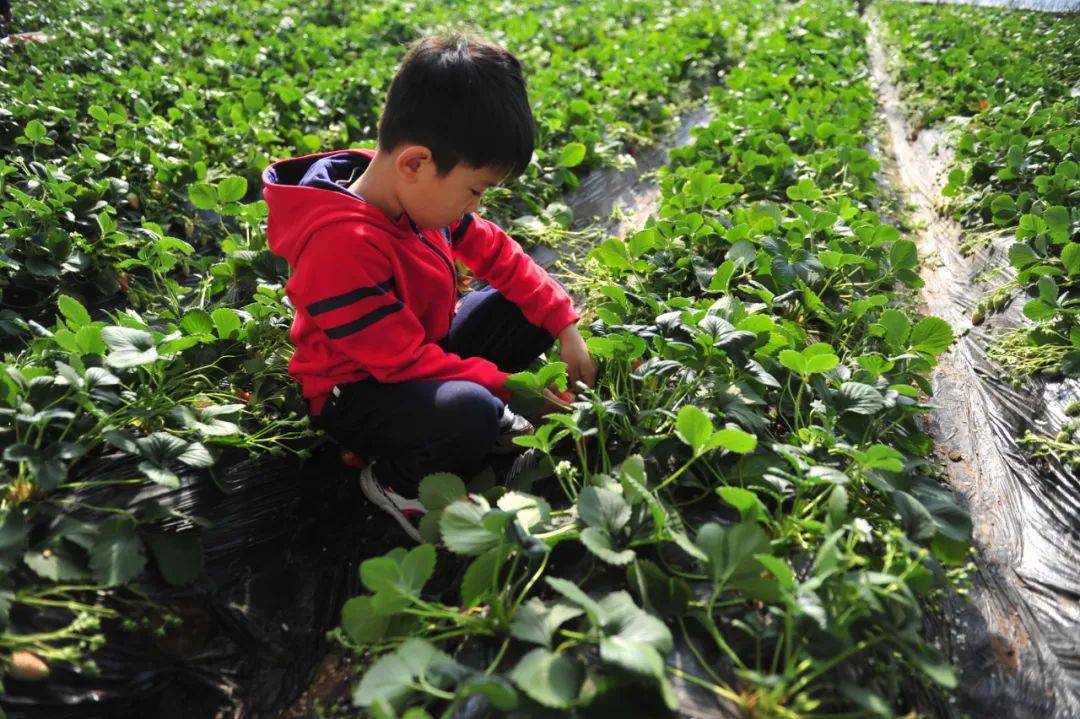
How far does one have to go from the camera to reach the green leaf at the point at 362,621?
1.18 metres

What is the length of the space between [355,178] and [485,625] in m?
1.18

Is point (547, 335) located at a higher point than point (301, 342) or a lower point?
lower

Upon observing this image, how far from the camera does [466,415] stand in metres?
1.51

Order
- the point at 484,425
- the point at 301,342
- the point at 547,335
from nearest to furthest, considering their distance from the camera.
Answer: the point at 484,425
the point at 301,342
the point at 547,335

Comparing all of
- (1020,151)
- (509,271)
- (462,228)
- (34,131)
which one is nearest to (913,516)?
(509,271)

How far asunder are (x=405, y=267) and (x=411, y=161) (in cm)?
25

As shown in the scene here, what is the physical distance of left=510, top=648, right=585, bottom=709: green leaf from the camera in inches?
38.3

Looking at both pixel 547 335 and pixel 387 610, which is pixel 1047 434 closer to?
pixel 547 335

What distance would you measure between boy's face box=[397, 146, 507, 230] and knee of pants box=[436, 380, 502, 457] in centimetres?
38

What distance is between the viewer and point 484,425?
1.53 metres

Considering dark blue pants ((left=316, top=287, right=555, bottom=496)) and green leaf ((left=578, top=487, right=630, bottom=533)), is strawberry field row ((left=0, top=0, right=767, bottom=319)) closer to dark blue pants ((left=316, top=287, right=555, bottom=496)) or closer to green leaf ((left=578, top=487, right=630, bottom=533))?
dark blue pants ((left=316, top=287, right=555, bottom=496))

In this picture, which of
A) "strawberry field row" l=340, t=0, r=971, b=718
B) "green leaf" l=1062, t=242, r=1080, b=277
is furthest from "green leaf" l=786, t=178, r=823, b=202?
"green leaf" l=1062, t=242, r=1080, b=277

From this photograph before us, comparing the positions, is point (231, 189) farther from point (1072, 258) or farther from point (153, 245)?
point (1072, 258)

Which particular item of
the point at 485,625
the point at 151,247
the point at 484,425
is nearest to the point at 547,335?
the point at 484,425
